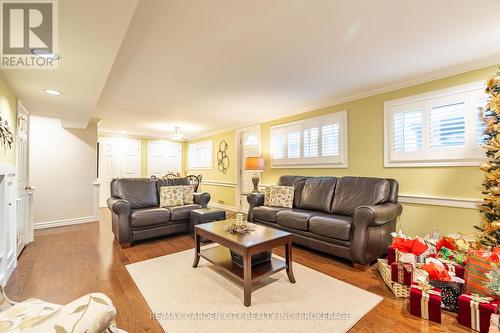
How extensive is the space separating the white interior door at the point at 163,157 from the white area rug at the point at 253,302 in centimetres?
601

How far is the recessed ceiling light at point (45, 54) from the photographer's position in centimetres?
185

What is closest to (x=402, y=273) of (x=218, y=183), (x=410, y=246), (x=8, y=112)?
(x=410, y=246)

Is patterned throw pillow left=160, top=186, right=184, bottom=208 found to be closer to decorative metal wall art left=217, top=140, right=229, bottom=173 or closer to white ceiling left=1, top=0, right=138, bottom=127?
white ceiling left=1, top=0, right=138, bottom=127

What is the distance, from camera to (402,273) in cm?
205

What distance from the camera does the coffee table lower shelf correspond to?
2.05 m

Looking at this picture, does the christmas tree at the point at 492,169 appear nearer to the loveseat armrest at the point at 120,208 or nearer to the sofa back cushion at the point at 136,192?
the loveseat armrest at the point at 120,208

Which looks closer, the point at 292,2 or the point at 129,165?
the point at 292,2

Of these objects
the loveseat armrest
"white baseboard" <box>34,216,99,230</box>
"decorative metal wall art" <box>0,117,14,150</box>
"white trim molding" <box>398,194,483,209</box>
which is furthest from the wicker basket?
"white baseboard" <box>34,216,99,230</box>

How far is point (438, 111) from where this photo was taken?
2.88 metres

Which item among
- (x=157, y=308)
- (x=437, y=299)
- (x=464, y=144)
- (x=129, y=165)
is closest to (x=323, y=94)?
(x=464, y=144)

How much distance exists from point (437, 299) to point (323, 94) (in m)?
2.95

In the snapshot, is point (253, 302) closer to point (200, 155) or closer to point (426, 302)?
point (426, 302)

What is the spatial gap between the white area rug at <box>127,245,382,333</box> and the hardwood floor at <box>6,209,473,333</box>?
0.10 m

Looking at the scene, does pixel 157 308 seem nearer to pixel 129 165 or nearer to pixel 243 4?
pixel 243 4
